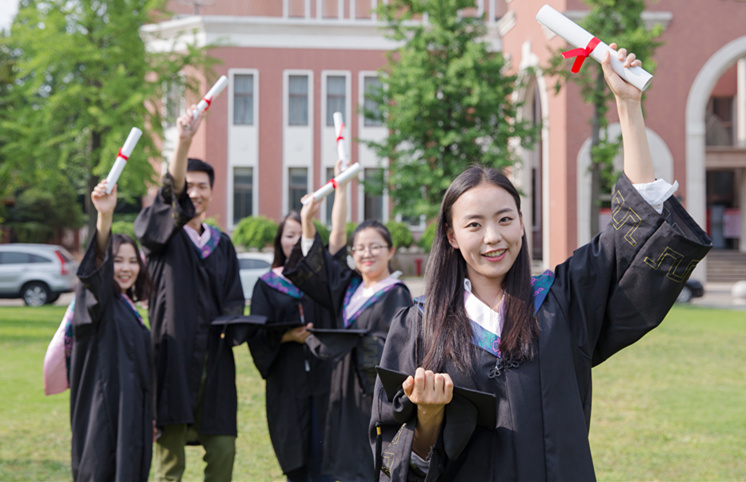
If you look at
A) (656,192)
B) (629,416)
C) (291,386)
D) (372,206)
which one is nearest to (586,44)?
(656,192)

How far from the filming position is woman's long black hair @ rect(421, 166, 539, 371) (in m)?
2.10

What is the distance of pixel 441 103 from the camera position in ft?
66.4

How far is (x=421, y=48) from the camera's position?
20016mm

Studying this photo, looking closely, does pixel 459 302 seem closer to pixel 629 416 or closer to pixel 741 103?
pixel 629 416

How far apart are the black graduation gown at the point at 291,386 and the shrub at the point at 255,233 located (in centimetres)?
1996

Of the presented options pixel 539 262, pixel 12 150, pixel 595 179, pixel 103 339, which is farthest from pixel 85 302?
pixel 539 262

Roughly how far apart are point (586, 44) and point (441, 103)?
60.6 feet

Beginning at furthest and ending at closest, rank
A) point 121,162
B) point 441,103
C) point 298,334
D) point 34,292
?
point 441,103 → point 34,292 → point 298,334 → point 121,162

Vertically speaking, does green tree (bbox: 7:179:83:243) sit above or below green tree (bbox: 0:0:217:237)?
below

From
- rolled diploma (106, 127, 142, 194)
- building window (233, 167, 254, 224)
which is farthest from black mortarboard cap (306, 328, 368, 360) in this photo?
building window (233, 167, 254, 224)

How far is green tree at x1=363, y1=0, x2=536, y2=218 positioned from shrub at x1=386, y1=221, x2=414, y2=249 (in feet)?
14.6

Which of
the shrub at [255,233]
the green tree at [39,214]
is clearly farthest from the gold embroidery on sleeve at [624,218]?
the green tree at [39,214]

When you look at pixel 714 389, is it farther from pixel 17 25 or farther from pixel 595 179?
pixel 17 25

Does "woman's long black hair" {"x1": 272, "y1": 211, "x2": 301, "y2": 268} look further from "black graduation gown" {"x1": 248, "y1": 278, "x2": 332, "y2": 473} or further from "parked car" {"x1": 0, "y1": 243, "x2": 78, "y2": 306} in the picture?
"parked car" {"x1": 0, "y1": 243, "x2": 78, "y2": 306}
